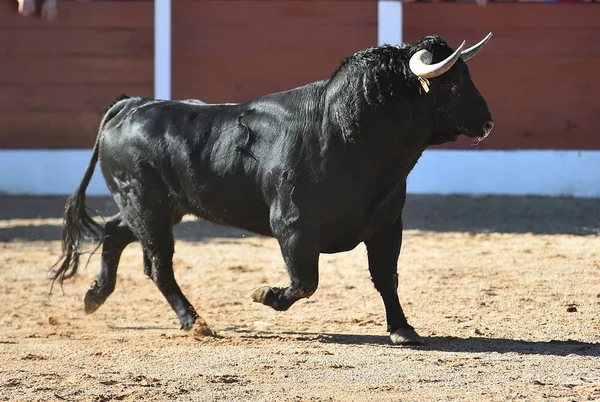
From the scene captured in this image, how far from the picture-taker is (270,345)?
5.04 meters

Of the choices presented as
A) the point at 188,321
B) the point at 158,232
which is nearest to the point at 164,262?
the point at 158,232

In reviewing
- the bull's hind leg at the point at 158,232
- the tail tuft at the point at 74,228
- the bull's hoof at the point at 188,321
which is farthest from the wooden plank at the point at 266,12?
the bull's hoof at the point at 188,321

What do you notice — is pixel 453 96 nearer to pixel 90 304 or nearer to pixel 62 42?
pixel 90 304

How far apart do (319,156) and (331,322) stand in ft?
3.54

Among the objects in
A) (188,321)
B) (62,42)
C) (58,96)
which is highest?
(62,42)

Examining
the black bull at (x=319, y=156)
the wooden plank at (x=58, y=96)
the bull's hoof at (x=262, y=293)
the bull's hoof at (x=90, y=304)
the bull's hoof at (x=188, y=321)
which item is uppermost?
the black bull at (x=319, y=156)

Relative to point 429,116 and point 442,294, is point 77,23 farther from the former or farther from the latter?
point 429,116

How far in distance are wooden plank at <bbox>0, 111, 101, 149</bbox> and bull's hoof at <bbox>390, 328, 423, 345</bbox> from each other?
6.35m

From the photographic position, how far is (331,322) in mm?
5773

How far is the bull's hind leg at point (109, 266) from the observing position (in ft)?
19.7

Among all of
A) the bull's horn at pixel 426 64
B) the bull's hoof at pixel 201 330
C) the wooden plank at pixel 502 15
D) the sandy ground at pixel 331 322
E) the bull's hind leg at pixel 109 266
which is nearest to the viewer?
the sandy ground at pixel 331 322

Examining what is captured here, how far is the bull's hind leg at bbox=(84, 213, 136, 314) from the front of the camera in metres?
6.00

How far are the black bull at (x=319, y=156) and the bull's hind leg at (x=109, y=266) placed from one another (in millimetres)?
431

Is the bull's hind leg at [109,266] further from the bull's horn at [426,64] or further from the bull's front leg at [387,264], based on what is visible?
the bull's horn at [426,64]
